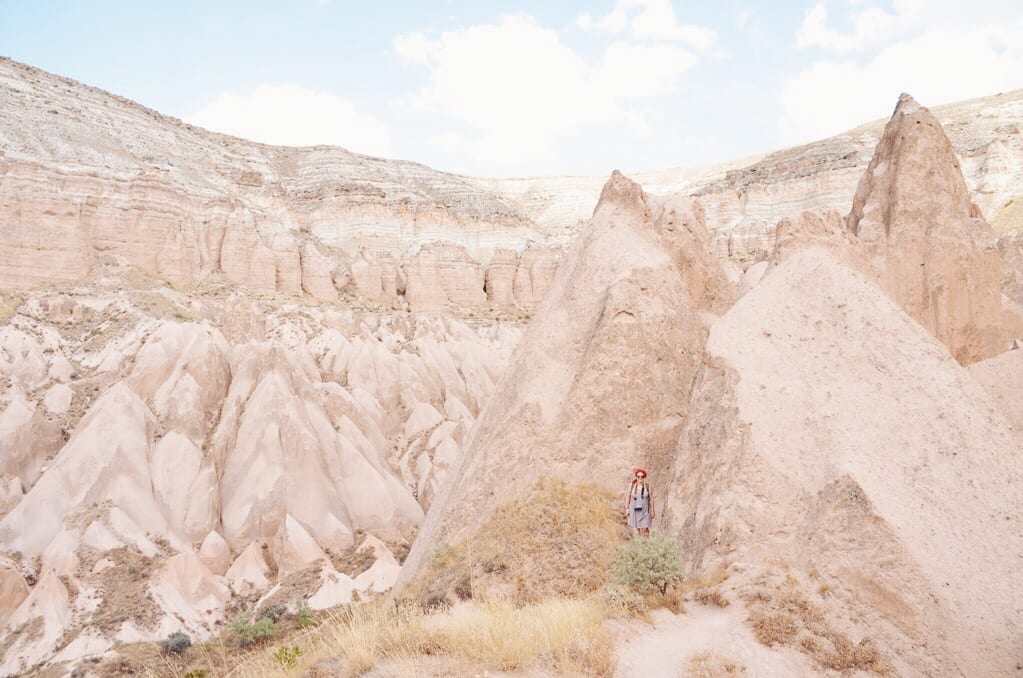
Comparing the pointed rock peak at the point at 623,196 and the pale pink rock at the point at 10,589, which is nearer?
the pointed rock peak at the point at 623,196

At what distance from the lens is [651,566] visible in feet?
21.6

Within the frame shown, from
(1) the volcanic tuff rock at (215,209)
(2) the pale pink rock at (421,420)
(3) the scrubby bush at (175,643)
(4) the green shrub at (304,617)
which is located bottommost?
(3) the scrubby bush at (175,643)

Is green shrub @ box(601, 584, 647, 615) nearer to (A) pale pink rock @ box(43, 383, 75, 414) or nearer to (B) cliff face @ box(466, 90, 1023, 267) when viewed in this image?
(A) pale pink rock @ box(43, 383, 75, 414)

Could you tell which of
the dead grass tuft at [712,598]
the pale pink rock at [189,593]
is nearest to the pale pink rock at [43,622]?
the pale pink rock at [189,593]

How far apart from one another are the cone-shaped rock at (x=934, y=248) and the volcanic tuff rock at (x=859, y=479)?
4780 mm

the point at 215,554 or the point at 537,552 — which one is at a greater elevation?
the point at 537,552

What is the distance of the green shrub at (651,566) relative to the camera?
6.48m

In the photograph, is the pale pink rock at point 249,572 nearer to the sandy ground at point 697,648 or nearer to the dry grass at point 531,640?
the dry grass at point 531,640

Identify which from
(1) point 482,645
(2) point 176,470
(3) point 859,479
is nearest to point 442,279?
(2) point 176,470

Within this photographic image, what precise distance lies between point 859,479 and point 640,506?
241cm

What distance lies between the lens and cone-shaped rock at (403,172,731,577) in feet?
28.6

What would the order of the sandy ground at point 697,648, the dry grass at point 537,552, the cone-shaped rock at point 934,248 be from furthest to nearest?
the cone-shaped rock at point 934,248
the dry grass at point 537,552
the sandy ground at point 697,648

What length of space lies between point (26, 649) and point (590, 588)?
610 inches

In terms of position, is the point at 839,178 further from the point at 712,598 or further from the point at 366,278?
the point at 712,598
